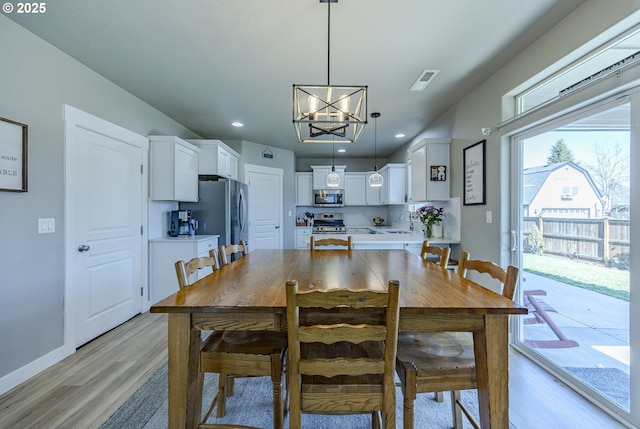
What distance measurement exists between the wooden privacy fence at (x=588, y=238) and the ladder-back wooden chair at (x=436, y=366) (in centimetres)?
82

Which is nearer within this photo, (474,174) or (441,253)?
(441,253)

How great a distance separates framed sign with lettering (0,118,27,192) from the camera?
6.05 feet

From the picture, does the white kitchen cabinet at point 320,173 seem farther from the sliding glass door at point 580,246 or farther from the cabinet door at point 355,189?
the sliding glass door at point 580,246

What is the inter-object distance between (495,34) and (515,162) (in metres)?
1.08

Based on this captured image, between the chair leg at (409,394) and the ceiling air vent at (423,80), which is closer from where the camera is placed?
the chair leg at (409,394)

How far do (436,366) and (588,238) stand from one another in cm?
151

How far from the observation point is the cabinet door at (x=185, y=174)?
11.3 feet

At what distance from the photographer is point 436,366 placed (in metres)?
1.25

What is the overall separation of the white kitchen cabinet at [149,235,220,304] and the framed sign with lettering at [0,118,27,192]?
152 cm

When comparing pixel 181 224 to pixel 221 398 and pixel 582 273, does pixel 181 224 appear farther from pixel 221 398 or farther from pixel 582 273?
pixel 582 273

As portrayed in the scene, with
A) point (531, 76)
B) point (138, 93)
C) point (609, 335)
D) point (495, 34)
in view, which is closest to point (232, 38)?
point (138, 93)

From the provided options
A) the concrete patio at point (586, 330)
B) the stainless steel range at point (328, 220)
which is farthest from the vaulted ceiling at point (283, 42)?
the stainless steel range at point (328, 220)

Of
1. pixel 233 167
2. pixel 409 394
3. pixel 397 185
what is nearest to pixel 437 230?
pixel 397 185

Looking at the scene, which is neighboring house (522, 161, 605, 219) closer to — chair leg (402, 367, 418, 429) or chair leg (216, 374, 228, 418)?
chair leg (402, 367, 418, 429)
